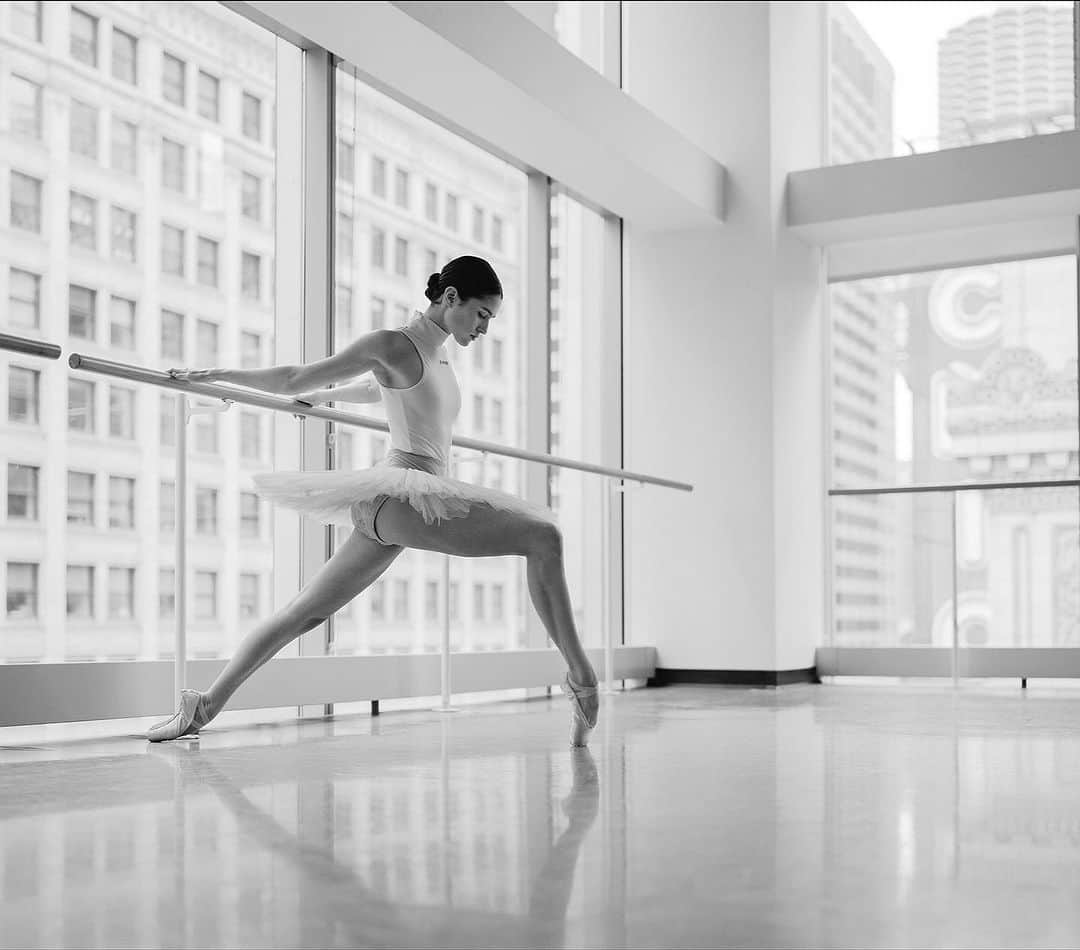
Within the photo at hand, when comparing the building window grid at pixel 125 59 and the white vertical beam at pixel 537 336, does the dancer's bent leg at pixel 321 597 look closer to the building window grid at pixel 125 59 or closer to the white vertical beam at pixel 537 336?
the white vertical beam at pixel 537 336

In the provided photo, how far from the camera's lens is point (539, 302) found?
567 centimetres

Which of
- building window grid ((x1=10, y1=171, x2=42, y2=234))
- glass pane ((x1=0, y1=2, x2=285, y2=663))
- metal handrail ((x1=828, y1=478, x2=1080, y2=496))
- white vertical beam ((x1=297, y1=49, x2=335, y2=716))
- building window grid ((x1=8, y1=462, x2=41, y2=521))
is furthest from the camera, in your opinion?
glass pane ((x1=0, y1=2, x2=285, y2=663))

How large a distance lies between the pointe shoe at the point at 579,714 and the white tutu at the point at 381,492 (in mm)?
346

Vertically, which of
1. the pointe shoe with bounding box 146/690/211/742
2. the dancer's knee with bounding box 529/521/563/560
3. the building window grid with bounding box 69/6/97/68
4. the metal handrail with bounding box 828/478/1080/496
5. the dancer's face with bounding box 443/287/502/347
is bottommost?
the pointe shoe with bounding box 146/690/211/742

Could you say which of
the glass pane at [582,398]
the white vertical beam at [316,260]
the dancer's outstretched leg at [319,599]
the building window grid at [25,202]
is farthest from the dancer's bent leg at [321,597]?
the building window grid at [25,202]

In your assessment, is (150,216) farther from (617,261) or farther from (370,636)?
(617,261)

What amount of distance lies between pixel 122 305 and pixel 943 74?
25470 mm

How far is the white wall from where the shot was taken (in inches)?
238

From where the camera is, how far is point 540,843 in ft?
5.06

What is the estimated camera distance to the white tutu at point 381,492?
261 cm

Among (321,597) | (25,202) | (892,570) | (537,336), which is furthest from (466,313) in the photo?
(25,202)

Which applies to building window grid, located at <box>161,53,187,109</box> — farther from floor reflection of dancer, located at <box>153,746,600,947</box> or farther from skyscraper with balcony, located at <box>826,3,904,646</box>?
floor reflection of dancer, located at <box>153,746,600,947</box>

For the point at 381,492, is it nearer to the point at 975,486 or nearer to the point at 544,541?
the point at 544,541

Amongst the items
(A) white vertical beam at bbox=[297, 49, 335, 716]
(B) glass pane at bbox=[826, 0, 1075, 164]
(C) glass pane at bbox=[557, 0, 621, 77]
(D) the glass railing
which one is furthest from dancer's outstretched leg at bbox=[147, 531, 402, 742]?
(B) glass pane at bbox=[826, 0, 1075, 164]
